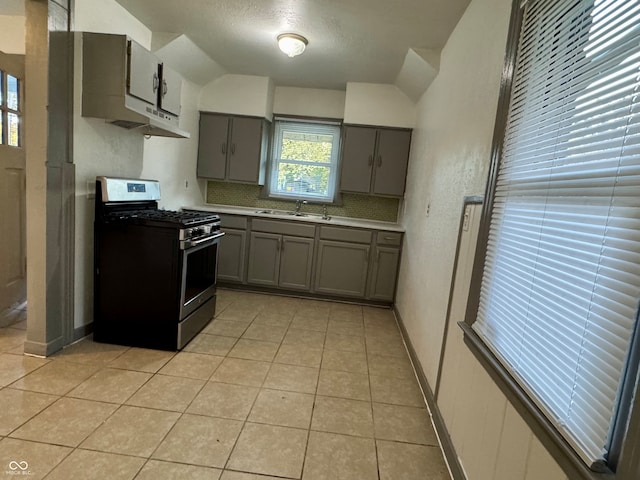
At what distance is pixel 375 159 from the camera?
402 cm

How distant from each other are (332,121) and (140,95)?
8.02ft

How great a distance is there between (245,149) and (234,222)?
2.94ft

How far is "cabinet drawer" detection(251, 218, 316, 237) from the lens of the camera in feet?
12.8

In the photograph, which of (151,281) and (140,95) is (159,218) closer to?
(151,281)

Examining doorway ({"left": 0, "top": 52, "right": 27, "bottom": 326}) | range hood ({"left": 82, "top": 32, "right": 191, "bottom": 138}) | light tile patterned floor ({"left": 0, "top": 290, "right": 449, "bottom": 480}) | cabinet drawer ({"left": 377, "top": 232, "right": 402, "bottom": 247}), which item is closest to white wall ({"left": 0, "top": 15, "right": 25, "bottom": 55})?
doorway ({"left": 0, "top": 52, "right": 27, "bottom": 326})

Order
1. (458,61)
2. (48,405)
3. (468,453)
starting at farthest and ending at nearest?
1. (458,61)
2. (48,405)
3. (468,453)

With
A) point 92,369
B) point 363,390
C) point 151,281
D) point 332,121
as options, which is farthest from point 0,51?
point 363,390

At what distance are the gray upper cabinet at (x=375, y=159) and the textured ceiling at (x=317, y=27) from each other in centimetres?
62

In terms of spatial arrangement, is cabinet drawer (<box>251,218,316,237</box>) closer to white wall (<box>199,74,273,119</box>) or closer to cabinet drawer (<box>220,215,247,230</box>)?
cabinet drawer (<box>220,215,247,230</box>)

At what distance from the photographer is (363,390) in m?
2.19

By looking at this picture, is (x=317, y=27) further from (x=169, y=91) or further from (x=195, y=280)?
(x=195, y=280)

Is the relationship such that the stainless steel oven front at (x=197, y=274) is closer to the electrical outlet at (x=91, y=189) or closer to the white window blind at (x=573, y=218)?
the electrical outlet at (x=91, y=189)

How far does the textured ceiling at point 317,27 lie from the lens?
2.40 metres

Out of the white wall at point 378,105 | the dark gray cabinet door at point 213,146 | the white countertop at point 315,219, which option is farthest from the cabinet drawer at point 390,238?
the dark gray cabinet door at point 213,146
